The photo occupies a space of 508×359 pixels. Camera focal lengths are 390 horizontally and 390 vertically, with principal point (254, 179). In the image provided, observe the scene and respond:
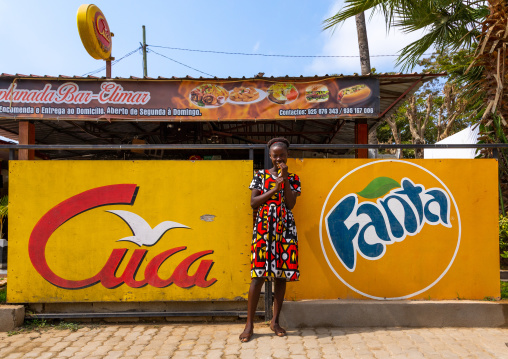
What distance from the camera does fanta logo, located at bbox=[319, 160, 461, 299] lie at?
147 inches

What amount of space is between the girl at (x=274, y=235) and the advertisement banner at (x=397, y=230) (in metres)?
0.33

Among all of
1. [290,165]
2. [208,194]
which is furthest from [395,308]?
[208,194]

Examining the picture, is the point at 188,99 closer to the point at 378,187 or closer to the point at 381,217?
the point at 378,187

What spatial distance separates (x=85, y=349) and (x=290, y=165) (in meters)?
2.38

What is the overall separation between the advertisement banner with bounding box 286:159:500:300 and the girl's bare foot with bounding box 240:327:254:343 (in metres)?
0.55

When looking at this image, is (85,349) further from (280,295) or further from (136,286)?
(280,295)

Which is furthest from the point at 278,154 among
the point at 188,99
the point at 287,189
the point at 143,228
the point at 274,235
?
the point at 188,99

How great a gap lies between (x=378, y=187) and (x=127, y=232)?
97.0 inches

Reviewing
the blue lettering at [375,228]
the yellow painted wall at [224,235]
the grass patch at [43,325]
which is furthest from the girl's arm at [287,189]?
the grass patch at [43,325]

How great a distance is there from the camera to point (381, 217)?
12.4 feet

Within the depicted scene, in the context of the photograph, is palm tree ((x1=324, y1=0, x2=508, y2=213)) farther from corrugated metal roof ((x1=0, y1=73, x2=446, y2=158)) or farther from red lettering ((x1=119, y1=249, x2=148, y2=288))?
red lettering ((x1=119, y1=249, x2=148, y2=288))

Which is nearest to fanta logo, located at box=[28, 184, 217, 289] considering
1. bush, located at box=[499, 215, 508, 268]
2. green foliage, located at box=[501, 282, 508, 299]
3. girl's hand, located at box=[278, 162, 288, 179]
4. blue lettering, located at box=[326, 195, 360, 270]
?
girl's hand, located at box=[278, 162, 288, 179]

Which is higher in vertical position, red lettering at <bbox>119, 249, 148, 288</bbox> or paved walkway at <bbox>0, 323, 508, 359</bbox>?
red lettering at <bbox>119, 249, 148, 288</bbox>

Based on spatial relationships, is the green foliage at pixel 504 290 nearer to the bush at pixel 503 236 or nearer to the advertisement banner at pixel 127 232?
the bush at pixel 503 236
